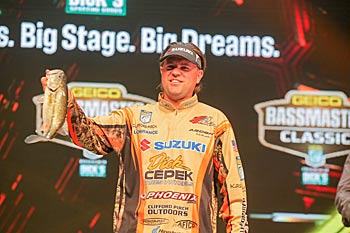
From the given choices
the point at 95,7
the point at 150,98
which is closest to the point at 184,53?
the point at 150,98

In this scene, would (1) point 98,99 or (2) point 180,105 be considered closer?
(2) point 180,105

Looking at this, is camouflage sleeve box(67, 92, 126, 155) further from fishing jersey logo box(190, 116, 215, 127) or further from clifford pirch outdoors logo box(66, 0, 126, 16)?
clifford pirch outdoors logo box(66, 0, 126, 16)

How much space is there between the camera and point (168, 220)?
243 cm

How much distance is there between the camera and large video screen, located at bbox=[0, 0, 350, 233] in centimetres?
444

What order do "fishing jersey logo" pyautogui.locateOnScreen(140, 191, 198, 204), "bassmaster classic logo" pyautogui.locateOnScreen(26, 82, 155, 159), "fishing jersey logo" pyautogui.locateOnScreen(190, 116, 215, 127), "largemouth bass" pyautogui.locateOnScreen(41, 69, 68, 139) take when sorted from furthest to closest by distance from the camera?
"bassmaster classic logo" pyautogui.locateOnScreen(26, 82, 155, 159)
"fishing jersey logo" pyautogui.locateOnScreen(190, 116, 215, 127)
"fishing jersey logo" pyautogui.locateOnScreen(140, 191, 198, 204)
"largemouth bass" pyautogui.locateOnScreen(41, 69, 68, 139)

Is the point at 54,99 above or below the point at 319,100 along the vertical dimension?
below

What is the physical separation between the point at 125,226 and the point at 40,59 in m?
2.22

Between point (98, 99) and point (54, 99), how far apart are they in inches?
85.4

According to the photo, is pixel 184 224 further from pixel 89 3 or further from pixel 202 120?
pixel 89 3

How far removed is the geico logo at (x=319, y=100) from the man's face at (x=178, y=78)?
206cm

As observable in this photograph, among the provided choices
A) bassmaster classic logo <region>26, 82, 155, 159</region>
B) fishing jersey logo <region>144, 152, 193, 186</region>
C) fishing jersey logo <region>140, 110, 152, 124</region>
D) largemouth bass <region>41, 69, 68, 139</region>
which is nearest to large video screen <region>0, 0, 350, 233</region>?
bassmaster classic logo <region>26, 82, 155, 159</region>

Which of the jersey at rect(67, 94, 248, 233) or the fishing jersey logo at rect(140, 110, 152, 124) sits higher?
the fishing jersey logo at rect(140, 110, 152, 124)

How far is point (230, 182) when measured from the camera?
98.9 inches

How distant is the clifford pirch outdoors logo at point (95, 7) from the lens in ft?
14.8
